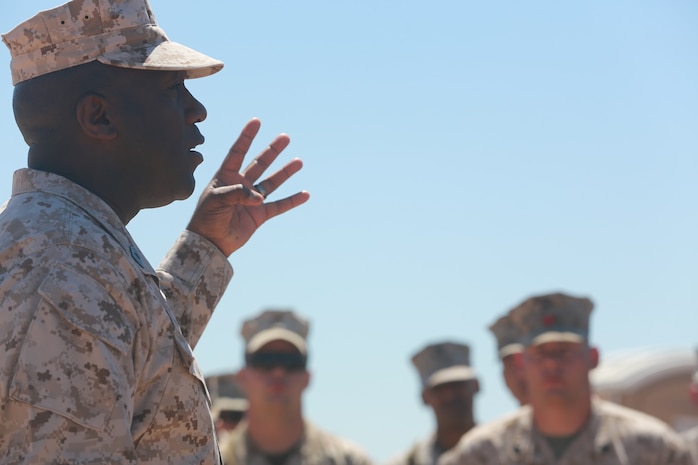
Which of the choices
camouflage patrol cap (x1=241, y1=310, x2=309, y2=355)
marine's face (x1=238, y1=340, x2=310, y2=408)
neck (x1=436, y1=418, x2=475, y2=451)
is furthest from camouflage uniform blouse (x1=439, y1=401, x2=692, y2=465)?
camouflage patrol cap (x1=241, y1=310, x2=309, y2=355)

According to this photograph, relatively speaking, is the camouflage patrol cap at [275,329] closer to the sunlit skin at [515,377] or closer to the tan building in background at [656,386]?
the sunlit skin at [515,377]

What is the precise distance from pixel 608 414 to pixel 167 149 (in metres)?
6.04

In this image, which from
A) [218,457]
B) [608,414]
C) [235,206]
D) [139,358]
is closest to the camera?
[139,358]

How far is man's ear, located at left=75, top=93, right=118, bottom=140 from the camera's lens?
3264 millimetres

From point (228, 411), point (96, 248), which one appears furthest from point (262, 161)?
point (228, 411)

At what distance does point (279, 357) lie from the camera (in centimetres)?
1012

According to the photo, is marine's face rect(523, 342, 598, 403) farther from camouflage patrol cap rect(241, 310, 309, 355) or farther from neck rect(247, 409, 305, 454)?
camouflage patrol cap rect(241, 310, 309, 355)

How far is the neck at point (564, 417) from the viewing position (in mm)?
8836

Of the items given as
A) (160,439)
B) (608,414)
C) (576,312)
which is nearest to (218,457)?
(160,439)

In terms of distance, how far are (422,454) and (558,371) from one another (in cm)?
209

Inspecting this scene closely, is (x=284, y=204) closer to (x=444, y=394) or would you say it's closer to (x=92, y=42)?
(x=92, y=42)

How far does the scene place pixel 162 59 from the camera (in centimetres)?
333

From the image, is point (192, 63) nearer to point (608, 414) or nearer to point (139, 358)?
point (139, 358)

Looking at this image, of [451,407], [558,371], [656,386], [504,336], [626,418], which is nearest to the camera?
[626,418]
